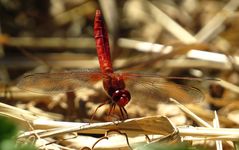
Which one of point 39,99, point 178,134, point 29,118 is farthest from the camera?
point 39,99

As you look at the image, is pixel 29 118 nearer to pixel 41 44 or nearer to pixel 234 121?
pixel 234 121

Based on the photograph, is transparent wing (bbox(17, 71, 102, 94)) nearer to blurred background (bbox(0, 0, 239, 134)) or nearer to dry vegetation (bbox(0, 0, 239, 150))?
dry vegetation (bbox(0, 0, 239, 150))

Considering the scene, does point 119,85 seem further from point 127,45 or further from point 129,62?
point 127,45

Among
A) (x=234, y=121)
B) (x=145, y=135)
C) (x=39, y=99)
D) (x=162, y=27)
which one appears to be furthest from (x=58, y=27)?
(x=145, y=135)

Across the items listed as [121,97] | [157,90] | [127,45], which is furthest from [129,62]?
[121,97]

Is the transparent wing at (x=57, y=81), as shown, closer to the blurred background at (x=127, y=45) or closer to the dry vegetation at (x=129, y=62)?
the dry vegetation at (x=129, y=62)

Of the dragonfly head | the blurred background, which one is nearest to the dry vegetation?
the blurred background
